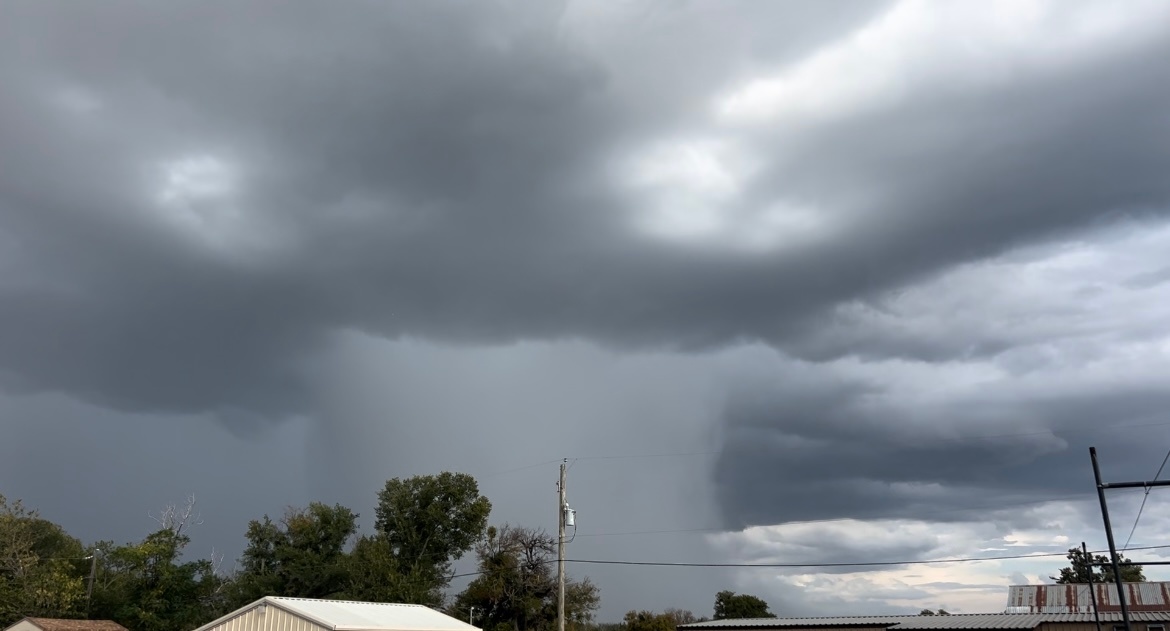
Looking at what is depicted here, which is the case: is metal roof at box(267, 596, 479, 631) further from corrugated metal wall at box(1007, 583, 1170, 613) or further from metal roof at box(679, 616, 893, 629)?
corrugated metal wall at box(1007, 583, 1170, 613)

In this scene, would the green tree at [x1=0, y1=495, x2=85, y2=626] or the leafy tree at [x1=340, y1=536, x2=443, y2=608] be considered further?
the leafy tree at [x1=340, y1=536, x2=443, y2=608]

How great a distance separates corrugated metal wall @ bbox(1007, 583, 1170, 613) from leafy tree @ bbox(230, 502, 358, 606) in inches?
2595

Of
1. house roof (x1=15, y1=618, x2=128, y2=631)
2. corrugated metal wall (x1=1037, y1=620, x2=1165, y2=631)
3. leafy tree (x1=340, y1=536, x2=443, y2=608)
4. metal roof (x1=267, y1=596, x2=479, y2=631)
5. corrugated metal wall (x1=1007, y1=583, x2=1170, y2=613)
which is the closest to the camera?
metal roof (x1=267, y1=596, x2=479, y2=631)

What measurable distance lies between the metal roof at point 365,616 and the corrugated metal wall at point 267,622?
11.0 inches

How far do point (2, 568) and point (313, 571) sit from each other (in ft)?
83.2

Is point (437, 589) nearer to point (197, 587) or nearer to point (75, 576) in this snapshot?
point (197, 587)

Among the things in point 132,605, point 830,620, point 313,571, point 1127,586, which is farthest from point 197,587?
point 1127,586

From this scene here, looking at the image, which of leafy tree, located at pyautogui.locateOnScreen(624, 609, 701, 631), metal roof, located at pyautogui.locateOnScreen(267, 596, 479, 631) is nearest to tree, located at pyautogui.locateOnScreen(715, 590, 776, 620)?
leafy tree, located at pyautogui.locateOnScreen(624, 609, 701, 631)

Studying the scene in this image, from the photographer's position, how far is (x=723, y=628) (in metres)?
68.0

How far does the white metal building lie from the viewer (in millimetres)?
37875

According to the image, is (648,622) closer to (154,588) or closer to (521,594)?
(521,594)

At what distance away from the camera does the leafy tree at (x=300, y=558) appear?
81.0 meters

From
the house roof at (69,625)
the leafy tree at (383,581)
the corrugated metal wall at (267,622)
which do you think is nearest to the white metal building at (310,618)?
the corrugated metal wall at (267,622)

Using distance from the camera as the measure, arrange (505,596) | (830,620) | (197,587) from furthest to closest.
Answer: (197,587), (505,596), (830,620)
